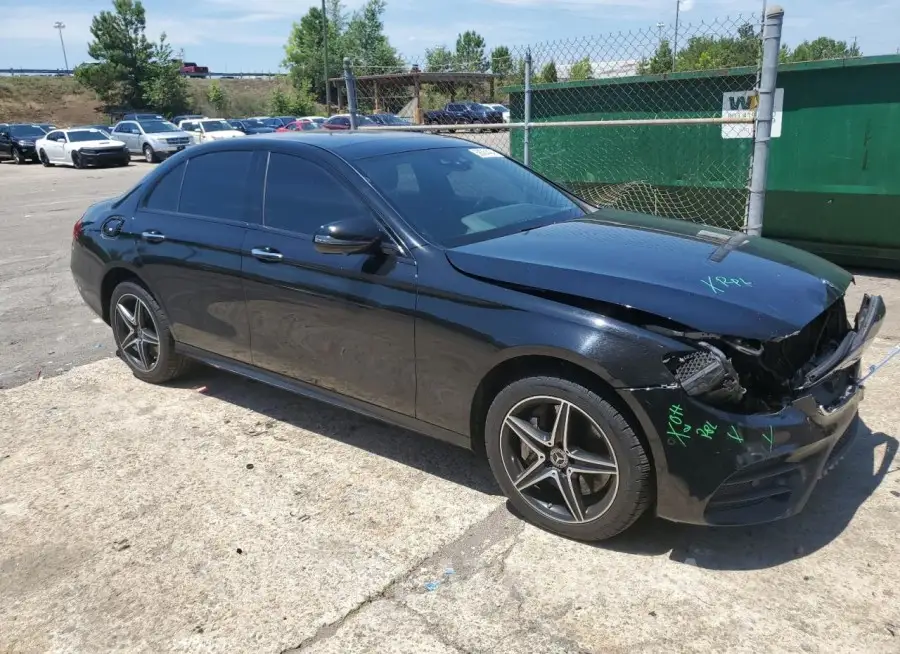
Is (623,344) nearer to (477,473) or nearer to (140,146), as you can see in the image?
(477,473)

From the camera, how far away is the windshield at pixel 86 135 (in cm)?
2742

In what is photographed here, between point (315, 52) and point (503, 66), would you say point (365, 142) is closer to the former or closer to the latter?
point (503, 66)

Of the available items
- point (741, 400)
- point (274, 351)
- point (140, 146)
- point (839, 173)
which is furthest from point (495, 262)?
point (140, 146)

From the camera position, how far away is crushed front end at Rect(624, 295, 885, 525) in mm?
2633

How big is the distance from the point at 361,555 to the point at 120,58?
6726cm

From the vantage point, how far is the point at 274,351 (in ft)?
13.3

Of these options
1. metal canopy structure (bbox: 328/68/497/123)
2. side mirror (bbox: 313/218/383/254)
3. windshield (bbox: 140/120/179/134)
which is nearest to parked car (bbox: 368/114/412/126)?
metal canopy structure (bbox: 328/68/497/123)

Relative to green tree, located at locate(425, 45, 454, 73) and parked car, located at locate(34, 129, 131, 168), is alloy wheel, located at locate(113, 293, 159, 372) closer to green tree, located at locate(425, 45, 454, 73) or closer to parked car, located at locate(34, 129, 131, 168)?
green tree, located at locate(425, 45, 454, 73)

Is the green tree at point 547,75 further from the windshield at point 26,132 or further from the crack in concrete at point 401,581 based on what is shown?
the windshield at point 26,132

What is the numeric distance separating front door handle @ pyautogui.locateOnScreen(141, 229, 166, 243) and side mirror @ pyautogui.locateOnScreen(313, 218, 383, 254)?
1.60m

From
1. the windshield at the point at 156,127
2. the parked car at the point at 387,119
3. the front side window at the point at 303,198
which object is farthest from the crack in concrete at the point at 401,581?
the windshield at the point at 156,127

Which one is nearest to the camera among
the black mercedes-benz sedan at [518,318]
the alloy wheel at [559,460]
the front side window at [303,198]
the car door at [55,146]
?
the black mercedes-benz sedan at [518,318]

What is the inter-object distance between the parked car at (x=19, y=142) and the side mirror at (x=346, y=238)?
3266 cm

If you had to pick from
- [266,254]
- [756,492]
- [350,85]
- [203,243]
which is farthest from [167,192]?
[350,85]
